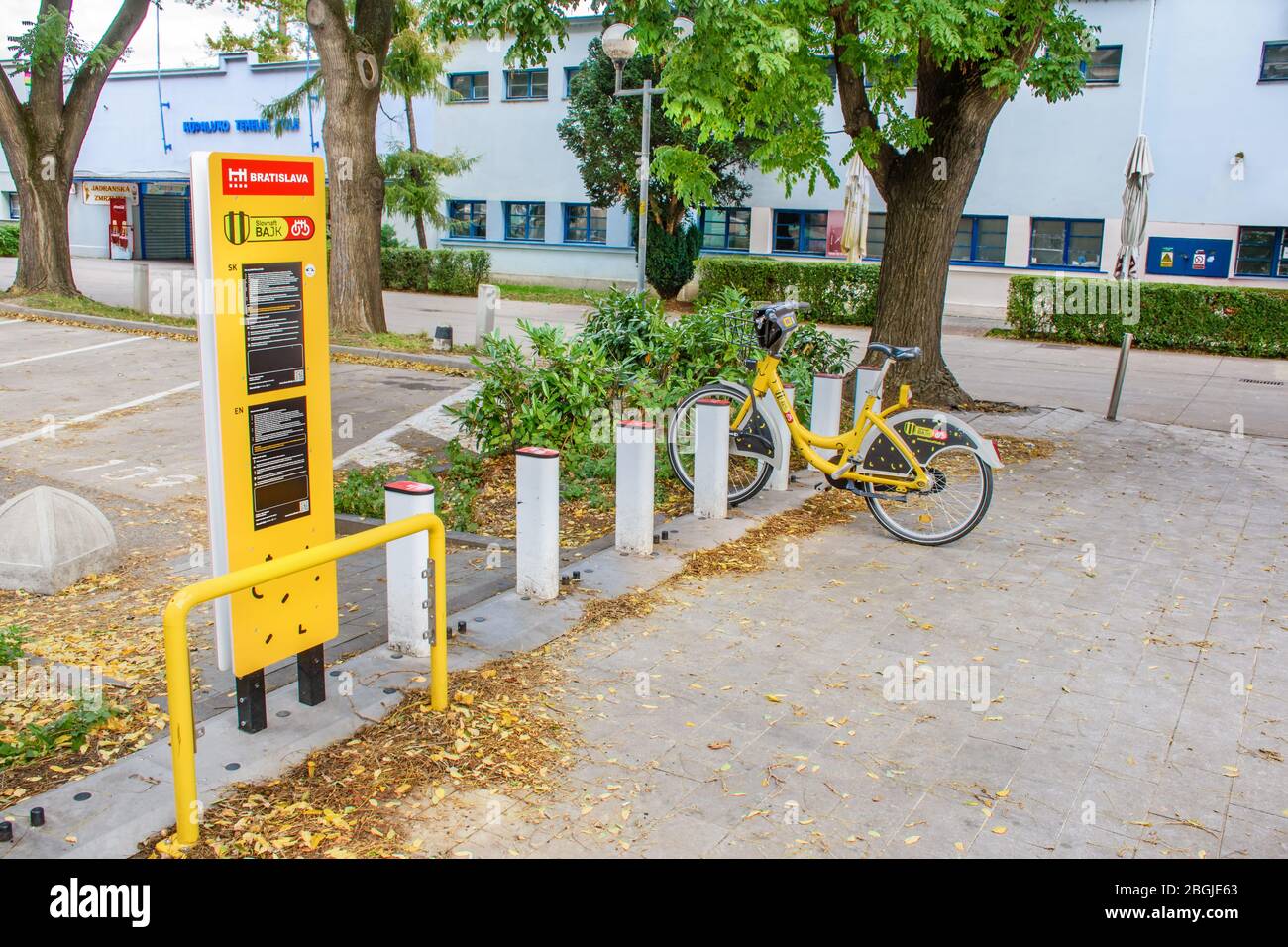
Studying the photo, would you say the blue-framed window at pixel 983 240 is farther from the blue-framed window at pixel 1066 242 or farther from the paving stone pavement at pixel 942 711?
the paving stone pavement at pixel 942 711

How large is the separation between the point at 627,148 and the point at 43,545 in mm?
20464

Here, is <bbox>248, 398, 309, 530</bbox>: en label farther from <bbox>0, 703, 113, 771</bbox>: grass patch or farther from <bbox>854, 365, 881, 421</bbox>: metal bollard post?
<bbox>854, 365, 881, 421</bbox>: metal bollard post

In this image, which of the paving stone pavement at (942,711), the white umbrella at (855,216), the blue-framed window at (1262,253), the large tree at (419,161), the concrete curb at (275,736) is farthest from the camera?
the large tree at (419,161)

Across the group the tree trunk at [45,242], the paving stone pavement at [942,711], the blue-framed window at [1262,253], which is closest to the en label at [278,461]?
the paving stone pavement at [942,711]

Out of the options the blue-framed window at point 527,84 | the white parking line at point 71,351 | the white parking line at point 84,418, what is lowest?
the white parking line at point 84,418

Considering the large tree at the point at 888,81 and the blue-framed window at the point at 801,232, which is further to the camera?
the blue-framed window at the point at 801,232

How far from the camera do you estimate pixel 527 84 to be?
2964 cm

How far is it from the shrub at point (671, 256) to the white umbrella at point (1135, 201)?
47.1ft

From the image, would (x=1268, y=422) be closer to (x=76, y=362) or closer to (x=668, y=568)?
(x=668, y=568)

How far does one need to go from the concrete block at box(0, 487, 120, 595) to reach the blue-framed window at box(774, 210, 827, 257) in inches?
888

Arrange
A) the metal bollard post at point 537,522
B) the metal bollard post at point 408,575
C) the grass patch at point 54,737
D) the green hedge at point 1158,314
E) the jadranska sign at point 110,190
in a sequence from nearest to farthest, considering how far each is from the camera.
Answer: the grass patch at point 54,737 < the metal bollard post at point 408,575 < the metal bollard post at point 537,522 < the green hedge at point 1158,314 < the jadranska sign at point 110,190

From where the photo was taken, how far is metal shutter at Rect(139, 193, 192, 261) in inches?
1460

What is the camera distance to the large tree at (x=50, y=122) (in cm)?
1817

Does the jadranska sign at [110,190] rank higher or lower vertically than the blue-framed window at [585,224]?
higher
